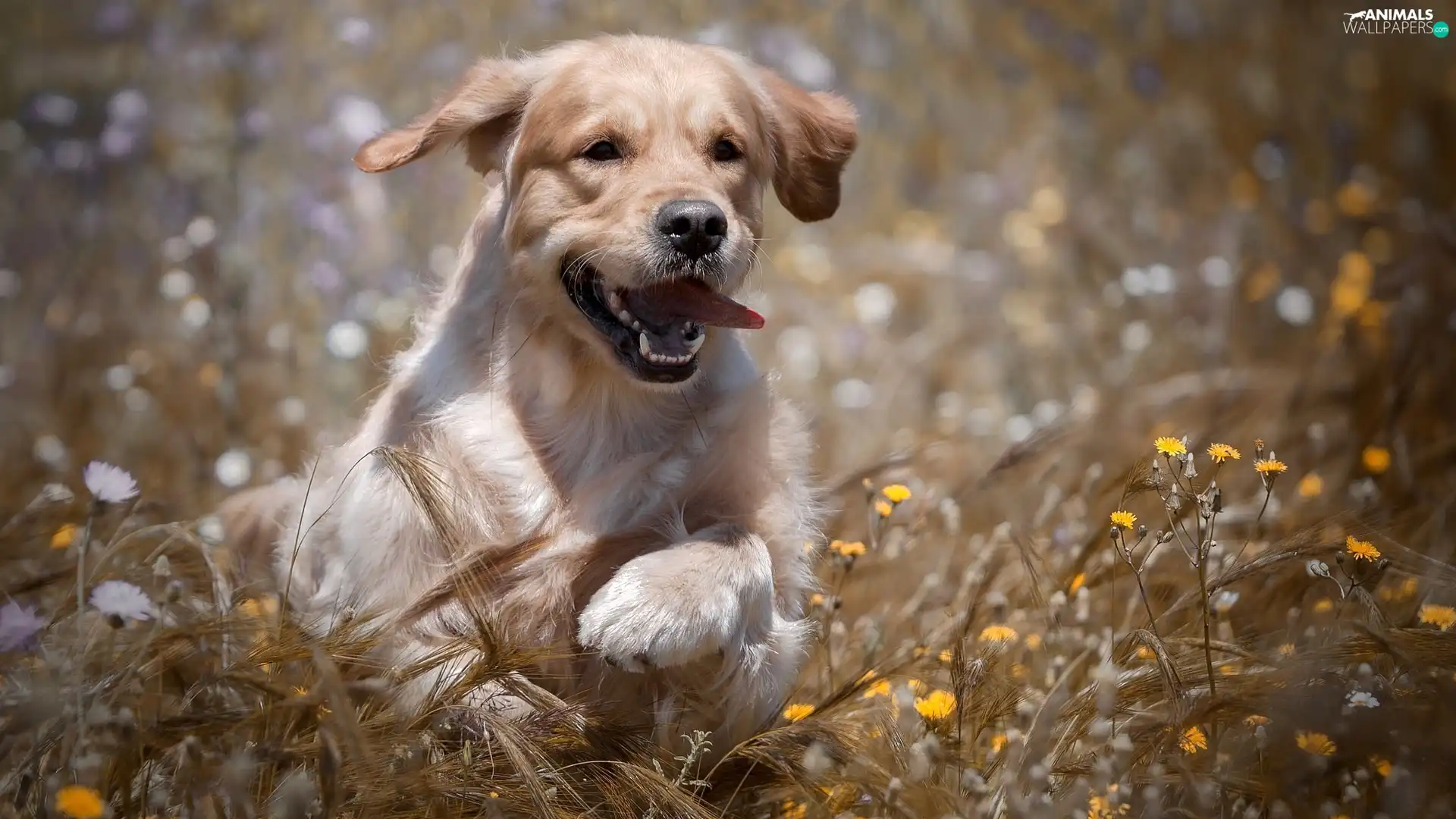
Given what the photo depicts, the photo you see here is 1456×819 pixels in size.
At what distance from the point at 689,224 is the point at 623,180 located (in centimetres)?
24

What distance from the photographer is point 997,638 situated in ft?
8.66

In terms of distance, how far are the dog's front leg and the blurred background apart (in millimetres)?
1367

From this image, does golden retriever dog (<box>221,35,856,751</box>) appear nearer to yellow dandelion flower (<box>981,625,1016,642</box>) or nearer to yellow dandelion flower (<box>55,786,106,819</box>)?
yellow dandelion flower (<box>981,625,1016,642</box>)

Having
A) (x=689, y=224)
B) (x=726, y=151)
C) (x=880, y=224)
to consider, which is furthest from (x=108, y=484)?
(x=880, y=224)

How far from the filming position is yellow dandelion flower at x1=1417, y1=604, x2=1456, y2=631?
8.40 ft

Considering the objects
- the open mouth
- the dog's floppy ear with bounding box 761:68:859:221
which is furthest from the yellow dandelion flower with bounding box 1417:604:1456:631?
the dog's floppy ear with bounding box 761:68:859:221

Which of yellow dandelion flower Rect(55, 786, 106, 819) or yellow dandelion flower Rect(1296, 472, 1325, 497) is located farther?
yellow dandelion flower Rect(1296, 472, 1325, 497)

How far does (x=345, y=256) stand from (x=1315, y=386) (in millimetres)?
3759

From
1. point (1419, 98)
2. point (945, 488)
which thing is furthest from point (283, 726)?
point (1419, 98)

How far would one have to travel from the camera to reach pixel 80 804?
1.60 metres

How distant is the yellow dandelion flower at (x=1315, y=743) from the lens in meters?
1.86

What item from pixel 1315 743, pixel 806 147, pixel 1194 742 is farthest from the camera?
pixel 806 147

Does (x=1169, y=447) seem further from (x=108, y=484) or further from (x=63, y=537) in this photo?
(x=63, y=537)

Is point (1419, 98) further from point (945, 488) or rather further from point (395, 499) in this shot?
point (395, 499)
